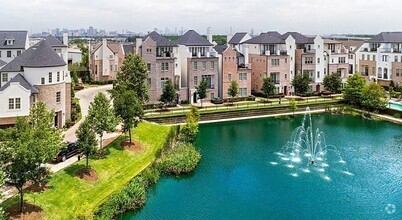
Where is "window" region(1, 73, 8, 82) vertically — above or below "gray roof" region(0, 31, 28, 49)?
below

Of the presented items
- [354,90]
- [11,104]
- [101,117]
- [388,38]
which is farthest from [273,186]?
[388,38]

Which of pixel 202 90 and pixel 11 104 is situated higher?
pixel 202 90

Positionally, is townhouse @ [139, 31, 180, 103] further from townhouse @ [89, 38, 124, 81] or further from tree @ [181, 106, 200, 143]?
townhouse @ [89, 38, 124, 81]

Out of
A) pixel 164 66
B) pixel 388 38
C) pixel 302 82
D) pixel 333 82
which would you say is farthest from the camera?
pixel 388 38

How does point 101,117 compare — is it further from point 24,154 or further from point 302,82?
point 302,82

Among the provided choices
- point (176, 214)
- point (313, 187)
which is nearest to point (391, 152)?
point (313, 187)

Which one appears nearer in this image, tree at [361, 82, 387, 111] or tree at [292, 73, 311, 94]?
tree at [361, 82, 387, 111]

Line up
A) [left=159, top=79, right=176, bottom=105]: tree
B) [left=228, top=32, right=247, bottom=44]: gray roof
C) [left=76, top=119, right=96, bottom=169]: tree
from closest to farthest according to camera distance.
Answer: [left=76, top=119, right=96, bottom=169]: tree, [left=159, top=79, right=176, bottom=105]: tree, [left=228, top=32, right=247, bottom=44]: gray roof

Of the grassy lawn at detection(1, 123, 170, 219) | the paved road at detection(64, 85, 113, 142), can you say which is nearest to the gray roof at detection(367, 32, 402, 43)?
the paved road at detection(64, 85, 113, 142)
